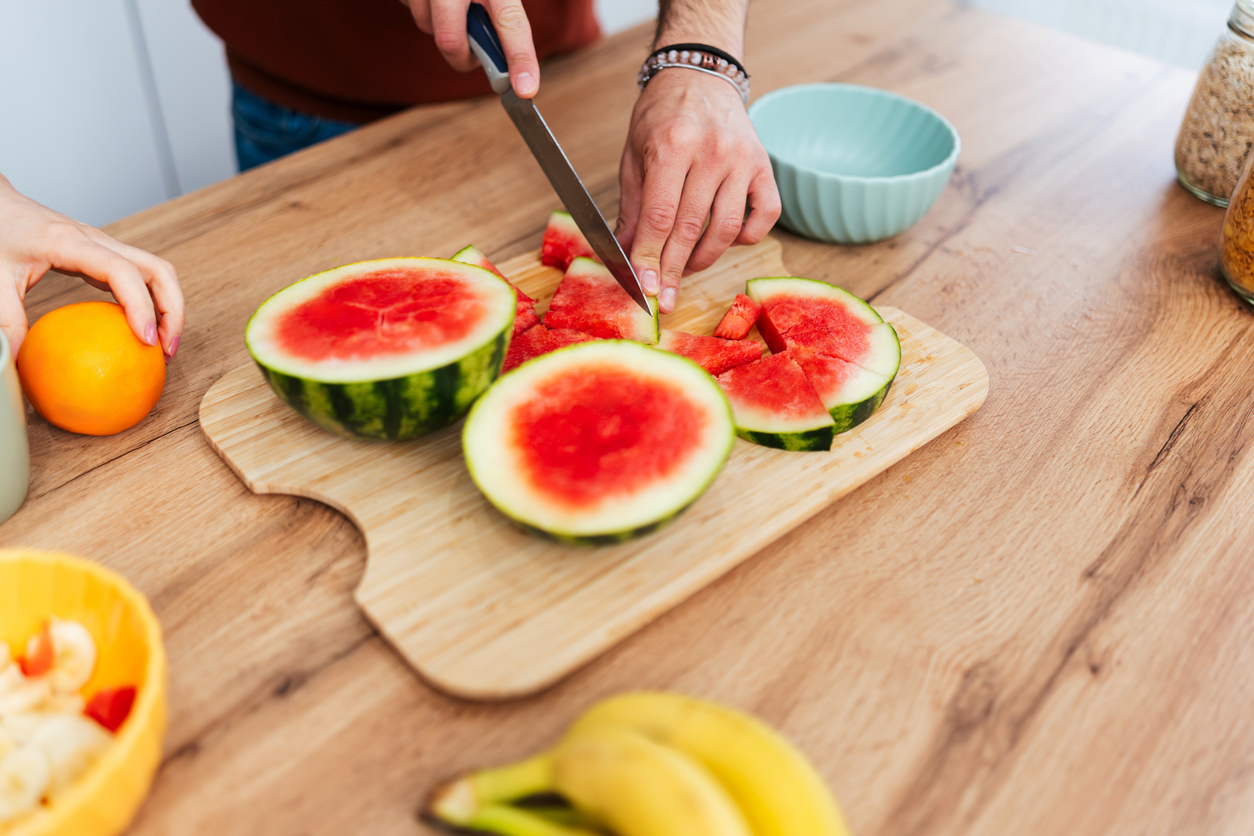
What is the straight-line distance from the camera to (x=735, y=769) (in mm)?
842

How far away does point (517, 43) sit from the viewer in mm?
1535

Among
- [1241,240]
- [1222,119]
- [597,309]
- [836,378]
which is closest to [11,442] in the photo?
[597,309]

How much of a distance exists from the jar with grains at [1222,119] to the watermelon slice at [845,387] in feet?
3.62

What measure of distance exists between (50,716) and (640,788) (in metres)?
0.65

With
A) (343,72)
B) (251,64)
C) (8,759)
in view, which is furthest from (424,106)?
(8,759)

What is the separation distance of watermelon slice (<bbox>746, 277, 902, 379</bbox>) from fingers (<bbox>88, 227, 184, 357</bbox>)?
1002mm

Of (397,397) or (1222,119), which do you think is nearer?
(397,397)

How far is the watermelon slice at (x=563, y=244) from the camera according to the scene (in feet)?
5.55

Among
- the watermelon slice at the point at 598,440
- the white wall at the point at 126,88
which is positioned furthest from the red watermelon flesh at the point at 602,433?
the white wall at the point at 126,88

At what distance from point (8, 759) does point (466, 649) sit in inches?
18.7

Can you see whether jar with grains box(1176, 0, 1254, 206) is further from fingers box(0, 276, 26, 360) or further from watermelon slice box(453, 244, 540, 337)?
fingers box(0, 276, 26, 360)

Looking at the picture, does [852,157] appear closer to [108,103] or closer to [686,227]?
[686,227]

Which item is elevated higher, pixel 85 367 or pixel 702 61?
pixel 702 61

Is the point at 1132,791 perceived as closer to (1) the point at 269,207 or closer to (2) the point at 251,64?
(1) the point at 269,207
